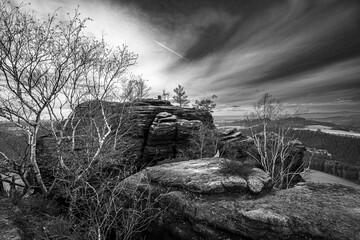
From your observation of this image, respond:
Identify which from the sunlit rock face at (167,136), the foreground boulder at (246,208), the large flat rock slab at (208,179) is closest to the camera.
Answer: the foreground boulder at (246,208)

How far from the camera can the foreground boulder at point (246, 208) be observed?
22.3ft

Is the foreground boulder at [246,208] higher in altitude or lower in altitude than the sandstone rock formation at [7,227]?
lower

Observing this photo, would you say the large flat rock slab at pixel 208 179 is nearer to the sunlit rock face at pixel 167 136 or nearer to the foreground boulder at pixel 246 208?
the foreground boulder at pixel 246 208

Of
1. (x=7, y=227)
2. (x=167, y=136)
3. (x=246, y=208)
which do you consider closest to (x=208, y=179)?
(x=246, y=208)

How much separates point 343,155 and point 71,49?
16865cm

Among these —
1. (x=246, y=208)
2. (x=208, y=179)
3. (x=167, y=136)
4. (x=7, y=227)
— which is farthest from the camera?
(x=167, y=136)

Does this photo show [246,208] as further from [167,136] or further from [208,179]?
[167,136]

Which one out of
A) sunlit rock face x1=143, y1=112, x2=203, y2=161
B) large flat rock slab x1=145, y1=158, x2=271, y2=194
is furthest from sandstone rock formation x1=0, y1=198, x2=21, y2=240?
sunlit rock face x1=143, y1=112, x2=203, y2=161

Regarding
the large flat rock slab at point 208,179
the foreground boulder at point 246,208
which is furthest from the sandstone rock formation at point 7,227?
the large flat rock slab at point 208,179

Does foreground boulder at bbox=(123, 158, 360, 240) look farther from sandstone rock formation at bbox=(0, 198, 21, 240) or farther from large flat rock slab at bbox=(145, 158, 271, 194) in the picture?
sandstone rock formation at bbox=(0, 198, 21, 240)

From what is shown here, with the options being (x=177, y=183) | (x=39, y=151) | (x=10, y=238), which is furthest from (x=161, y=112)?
(x=10, y=238)

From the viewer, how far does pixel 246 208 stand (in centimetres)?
798

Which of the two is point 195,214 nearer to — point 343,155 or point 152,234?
point 152,234

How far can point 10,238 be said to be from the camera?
245 inches
